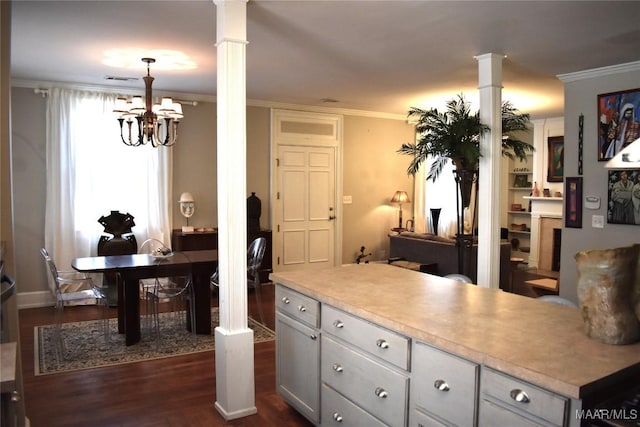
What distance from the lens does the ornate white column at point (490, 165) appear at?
4410 mm

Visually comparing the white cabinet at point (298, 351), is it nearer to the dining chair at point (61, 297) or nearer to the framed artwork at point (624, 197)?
the dining chair at point (61, 297)

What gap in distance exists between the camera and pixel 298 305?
117 inches

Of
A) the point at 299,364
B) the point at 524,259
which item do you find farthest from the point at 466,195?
the point at 524,259

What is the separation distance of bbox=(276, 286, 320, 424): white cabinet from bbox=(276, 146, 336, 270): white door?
4.35m

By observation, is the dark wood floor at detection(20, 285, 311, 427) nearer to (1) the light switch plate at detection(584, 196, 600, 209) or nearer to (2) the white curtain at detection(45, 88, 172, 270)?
(2) the white curtain at detection(45, 88, 172, 270)

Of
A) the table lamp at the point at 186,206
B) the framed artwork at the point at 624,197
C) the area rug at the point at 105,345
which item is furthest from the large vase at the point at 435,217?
the area rug at the point at 105,345

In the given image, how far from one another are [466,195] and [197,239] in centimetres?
349

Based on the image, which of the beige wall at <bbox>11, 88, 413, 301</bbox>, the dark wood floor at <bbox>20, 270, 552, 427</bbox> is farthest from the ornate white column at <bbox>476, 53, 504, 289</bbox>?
the beige wall at <bbox>11, 88, 413, 301</bbox>

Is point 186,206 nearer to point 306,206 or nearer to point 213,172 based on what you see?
point 213,172

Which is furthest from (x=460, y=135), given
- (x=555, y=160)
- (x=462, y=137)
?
(x=555, y=160)

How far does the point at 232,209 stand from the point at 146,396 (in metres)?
1.53

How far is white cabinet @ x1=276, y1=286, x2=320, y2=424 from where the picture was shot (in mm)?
2828

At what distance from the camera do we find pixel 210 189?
22.8 ft

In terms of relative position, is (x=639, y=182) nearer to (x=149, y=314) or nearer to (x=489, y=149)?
(x=489, y=149)
